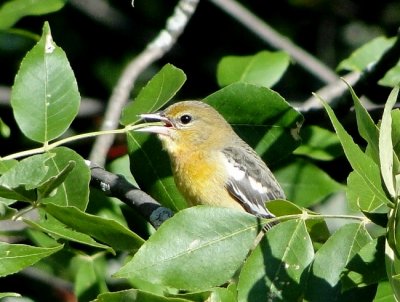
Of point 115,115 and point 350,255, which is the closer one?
point 350,255

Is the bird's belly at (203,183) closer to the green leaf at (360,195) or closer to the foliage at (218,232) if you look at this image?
the foliage at (218,232)

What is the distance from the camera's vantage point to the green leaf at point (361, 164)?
110 inches

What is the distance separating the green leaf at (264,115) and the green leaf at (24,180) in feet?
3.95

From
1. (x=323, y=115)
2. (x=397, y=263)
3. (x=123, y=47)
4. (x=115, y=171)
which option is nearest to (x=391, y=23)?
(x=123, y=47)

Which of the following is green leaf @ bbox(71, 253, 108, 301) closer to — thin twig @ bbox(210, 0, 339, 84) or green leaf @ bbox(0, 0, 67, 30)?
green leaf @ bbox(0, 0, 67, 30)

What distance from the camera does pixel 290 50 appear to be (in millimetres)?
6758

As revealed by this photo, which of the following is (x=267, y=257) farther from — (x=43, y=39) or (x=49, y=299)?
(x=49, y=299)

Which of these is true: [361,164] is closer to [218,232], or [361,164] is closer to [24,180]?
[218,232]

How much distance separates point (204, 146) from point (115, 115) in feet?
1.81

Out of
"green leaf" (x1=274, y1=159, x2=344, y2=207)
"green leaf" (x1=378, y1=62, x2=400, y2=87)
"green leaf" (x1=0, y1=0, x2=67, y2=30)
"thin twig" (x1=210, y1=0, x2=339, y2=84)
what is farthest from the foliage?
"thin twig" (x1=210, y1=0, x2=339, y2=84)

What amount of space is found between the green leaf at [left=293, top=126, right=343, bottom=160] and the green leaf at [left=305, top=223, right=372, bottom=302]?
1.73 m

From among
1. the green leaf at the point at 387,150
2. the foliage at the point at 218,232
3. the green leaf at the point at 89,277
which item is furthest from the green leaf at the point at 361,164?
the green leaf at the point at 89,277

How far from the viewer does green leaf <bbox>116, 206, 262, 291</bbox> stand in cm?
287

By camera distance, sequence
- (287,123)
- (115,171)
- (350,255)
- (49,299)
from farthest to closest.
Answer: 1. (49,299)
2. (115,171)
3. (287,123)
4. (350,255)
